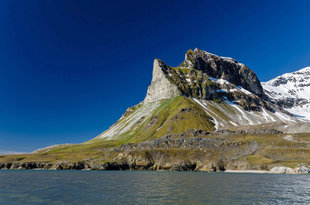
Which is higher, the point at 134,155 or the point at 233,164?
the point at 134,155

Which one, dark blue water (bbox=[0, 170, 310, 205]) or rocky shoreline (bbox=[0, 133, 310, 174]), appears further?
rocky shoreline (bbox=[0, 133, 310, 174])

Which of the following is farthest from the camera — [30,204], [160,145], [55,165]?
[160,145]

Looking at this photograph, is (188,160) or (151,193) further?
(188,160)

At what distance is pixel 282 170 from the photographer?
4481 inches

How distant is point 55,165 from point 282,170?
14314cm

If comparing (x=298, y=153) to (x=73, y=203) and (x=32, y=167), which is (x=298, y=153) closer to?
(x=73, y=203)

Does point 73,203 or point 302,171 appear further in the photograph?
point 302,171

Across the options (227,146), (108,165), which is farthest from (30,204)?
(227,146)

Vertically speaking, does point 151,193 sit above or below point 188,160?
below

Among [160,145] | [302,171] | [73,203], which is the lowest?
[302,171]

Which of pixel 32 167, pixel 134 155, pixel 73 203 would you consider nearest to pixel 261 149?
pixel 134 155

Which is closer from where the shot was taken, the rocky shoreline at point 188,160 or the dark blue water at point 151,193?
the dark blue water at point 151,193

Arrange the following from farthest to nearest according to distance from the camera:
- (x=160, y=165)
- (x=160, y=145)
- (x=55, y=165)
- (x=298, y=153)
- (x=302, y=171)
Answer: (x=160, y=145), (x=55, y=165), (x=160, y=165), (x=298, y=153), (x=302, y=171)

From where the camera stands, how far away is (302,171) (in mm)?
107938
